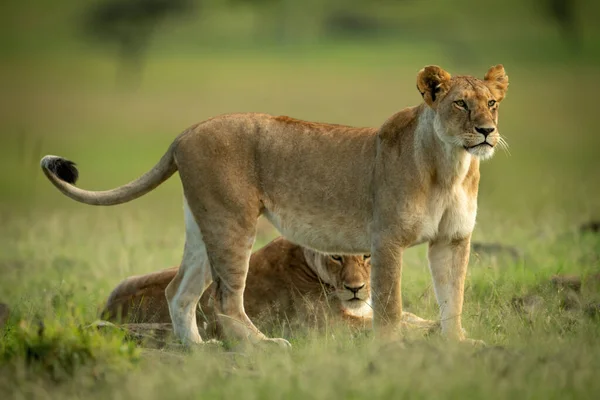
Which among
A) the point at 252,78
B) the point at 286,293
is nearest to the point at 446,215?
the point at 286,293

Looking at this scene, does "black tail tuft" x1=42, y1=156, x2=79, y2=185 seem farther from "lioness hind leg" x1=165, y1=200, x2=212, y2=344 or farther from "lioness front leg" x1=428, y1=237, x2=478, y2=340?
"lioness front leg" x1=428, y1=237, x2=478, y2=340

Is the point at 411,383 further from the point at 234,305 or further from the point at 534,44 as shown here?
the point at 534,44

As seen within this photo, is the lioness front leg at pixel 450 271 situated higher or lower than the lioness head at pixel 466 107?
lower

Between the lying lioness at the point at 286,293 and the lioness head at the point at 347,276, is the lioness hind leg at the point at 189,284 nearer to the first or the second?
the lying lioness at the point at 286,293

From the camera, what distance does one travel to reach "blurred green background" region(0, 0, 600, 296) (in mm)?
18516

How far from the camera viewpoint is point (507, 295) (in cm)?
686

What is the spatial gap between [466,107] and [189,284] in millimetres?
1927

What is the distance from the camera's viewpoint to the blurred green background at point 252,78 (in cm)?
1852

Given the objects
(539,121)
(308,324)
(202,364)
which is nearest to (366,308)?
(308,324)

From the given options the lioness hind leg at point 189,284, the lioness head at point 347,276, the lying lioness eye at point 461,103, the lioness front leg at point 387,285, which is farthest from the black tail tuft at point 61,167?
the lying lioness eye at point 461,103

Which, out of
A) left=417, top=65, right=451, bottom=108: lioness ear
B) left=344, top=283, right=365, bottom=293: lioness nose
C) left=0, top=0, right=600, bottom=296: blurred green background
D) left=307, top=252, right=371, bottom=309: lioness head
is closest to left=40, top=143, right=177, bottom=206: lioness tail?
left=307, top=252, right=371, bottom=309: lioness head

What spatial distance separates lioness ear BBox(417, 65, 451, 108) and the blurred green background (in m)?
6.48

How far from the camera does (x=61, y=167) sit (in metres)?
6.46

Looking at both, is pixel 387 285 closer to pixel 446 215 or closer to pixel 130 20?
pixel 446 215
